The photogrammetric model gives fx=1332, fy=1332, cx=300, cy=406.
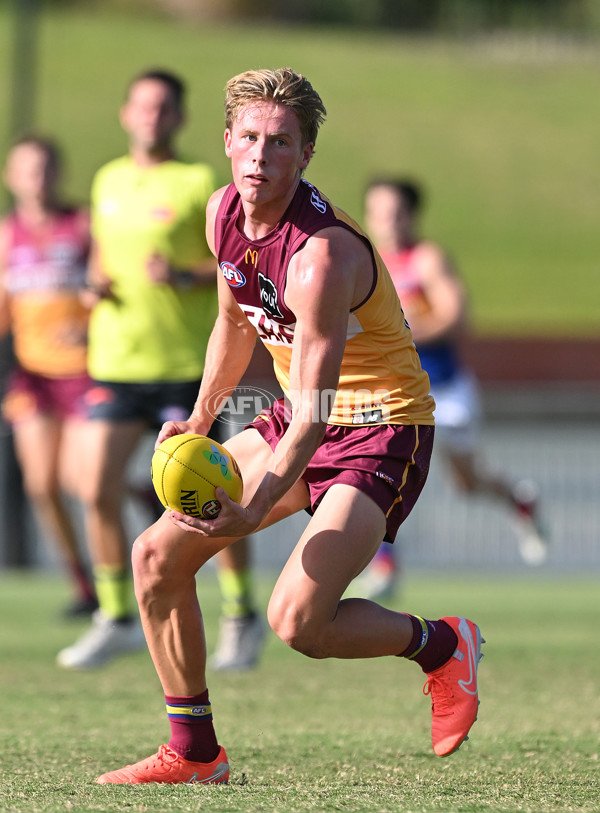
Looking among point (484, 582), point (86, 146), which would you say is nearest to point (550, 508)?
point (484, 582)

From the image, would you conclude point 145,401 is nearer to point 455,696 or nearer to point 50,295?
point 50,295

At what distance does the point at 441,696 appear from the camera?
4.12m

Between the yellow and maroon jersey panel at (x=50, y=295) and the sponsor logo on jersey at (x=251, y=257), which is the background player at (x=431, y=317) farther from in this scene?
the sponsor logo on jersey at (x=251, y=257)

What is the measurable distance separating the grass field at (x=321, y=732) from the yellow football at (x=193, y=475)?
2.51ft

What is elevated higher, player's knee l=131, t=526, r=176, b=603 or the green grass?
the green grass

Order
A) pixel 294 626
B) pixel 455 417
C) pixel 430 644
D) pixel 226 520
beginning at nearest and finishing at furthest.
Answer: pixel 226 520, pixel 294 626, pixel 430 644, pixel 455 417

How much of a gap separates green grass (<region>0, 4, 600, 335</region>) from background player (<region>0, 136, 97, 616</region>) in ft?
79.1

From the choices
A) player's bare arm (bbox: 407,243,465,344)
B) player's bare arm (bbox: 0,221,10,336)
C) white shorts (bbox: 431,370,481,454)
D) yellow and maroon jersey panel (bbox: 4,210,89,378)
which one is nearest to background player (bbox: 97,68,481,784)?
yellow and maroon jersey panel (bbox: 4,210,89,378)

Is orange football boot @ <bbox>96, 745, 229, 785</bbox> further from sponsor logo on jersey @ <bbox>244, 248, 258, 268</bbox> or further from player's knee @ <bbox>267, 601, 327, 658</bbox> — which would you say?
sponsor logo on jersey @ <bbox>244, 248, 258, 268</bbox>

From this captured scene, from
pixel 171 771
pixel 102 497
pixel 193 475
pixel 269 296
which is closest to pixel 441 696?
pixel 171 771

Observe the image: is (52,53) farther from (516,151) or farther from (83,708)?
(83,708)

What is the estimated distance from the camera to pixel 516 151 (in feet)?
133

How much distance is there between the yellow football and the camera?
352 cm

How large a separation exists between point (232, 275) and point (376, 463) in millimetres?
700
